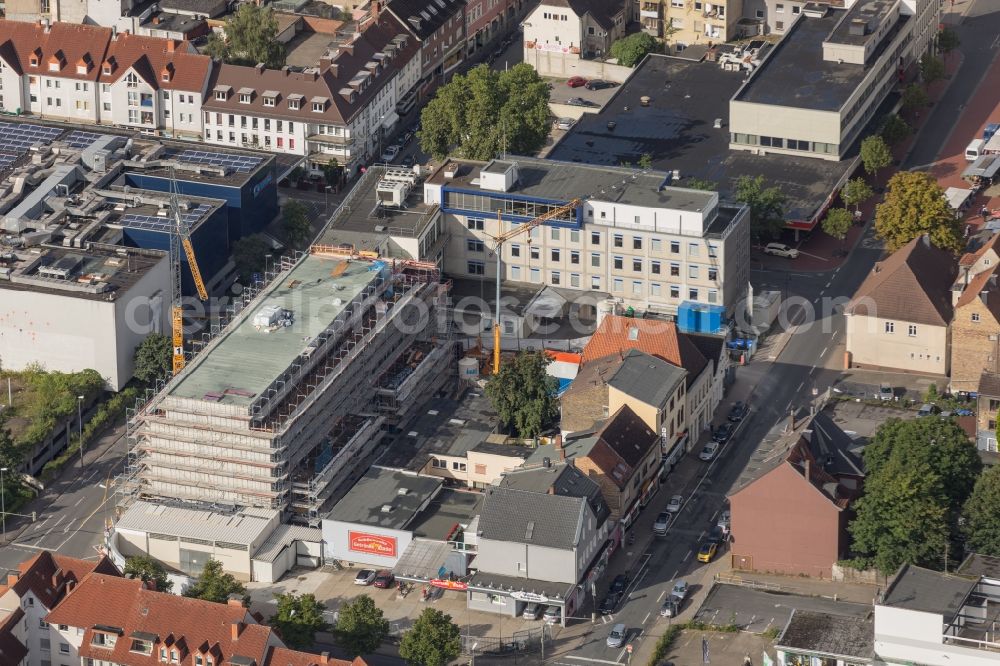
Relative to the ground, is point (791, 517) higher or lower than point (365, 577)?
higher

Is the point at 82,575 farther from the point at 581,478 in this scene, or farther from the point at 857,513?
the point at 857,513

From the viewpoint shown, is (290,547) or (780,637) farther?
(290,547)

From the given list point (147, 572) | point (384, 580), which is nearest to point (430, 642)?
point (384, 580)

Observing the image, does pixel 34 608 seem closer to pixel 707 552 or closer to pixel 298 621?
pixel 298 621

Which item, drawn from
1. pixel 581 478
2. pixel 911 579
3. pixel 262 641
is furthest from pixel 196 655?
pixel 911 579

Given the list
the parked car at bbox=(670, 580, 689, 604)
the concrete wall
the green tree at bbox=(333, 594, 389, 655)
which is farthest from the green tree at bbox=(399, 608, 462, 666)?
the concrete wall

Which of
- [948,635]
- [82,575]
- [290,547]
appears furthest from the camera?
[290,547]

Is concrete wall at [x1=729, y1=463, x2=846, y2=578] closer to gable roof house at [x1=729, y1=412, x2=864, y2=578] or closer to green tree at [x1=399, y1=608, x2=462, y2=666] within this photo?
gable roof house at [x1=729, y1=412, x2=864, y2=578]
